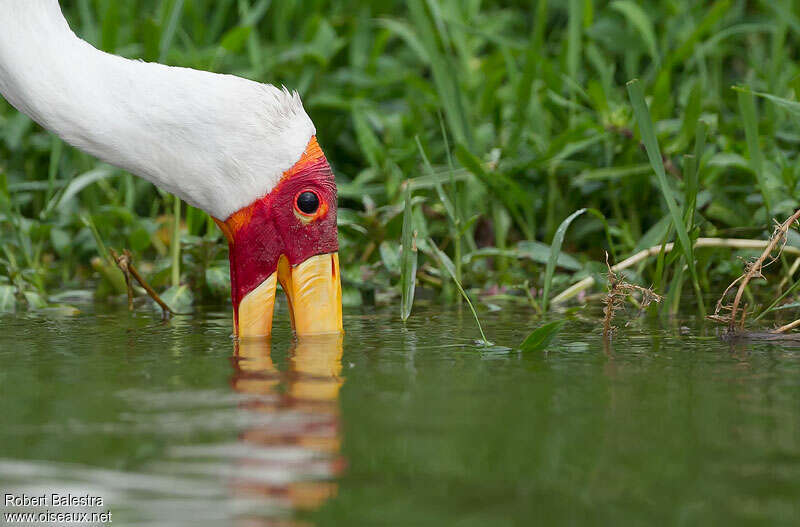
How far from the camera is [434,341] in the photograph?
9.38ft

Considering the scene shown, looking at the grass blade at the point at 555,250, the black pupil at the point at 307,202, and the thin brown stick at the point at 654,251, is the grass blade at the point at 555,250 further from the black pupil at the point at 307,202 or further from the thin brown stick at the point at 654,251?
the black pupil at the point at 307,202

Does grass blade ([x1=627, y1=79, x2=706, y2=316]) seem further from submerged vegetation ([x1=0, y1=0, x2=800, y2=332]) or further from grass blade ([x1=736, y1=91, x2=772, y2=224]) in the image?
grass blade ([x1=736, y1=91, x2=772, y2=224])

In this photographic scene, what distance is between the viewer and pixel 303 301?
305 cm

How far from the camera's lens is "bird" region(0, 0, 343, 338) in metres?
3.04

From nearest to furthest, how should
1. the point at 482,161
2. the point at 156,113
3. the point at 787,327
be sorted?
1. the point at 787,327
2. the point at 156,113
3. the point at 482,161

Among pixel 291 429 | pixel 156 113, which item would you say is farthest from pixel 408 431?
pixel 156 113

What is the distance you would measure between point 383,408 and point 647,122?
1.52 m

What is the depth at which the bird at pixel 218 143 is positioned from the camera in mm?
3039

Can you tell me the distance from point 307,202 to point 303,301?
0.27 meters

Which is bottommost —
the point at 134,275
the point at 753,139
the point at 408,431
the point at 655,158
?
the point at 408,431

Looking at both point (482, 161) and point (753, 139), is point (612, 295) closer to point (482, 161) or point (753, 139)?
point (753, 139)

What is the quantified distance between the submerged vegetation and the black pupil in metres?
0.25

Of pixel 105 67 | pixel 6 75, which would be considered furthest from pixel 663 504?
pixel 6 75

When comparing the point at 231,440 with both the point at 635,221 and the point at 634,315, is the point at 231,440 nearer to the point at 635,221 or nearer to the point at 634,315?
the point at 634,315
